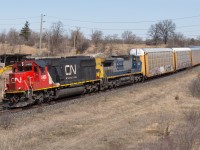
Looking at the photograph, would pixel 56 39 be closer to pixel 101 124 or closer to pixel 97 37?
pixel 97 37

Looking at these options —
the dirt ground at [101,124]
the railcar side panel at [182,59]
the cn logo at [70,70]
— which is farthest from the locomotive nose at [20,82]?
the railcar side panel at [182,59]

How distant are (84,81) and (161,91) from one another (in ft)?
23.5

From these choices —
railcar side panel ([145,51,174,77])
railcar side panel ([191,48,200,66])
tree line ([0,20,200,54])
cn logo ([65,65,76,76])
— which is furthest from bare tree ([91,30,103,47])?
cn logo ([65,65,76,76])

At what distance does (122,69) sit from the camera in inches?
1270

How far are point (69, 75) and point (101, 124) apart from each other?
28.8ft

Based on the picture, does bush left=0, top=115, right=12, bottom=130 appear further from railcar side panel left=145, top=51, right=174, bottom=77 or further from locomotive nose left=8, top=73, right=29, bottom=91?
railcar side panel left=145, top=51, right=174, bottom=77

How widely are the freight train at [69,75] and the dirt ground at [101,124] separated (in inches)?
83.3

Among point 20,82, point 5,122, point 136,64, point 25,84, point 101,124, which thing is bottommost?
point 101,124

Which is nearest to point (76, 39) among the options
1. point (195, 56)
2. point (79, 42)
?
point (79, 42)

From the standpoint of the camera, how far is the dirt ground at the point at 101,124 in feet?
40.7

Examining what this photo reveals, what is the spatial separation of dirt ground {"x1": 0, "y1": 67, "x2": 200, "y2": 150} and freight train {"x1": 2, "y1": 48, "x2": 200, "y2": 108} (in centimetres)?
212

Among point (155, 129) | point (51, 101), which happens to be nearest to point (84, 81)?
point (51, 101)

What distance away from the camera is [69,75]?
23891 mm

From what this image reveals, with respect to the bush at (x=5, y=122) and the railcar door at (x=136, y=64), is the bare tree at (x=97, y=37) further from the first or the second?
the bush at (x=5, y=122)
